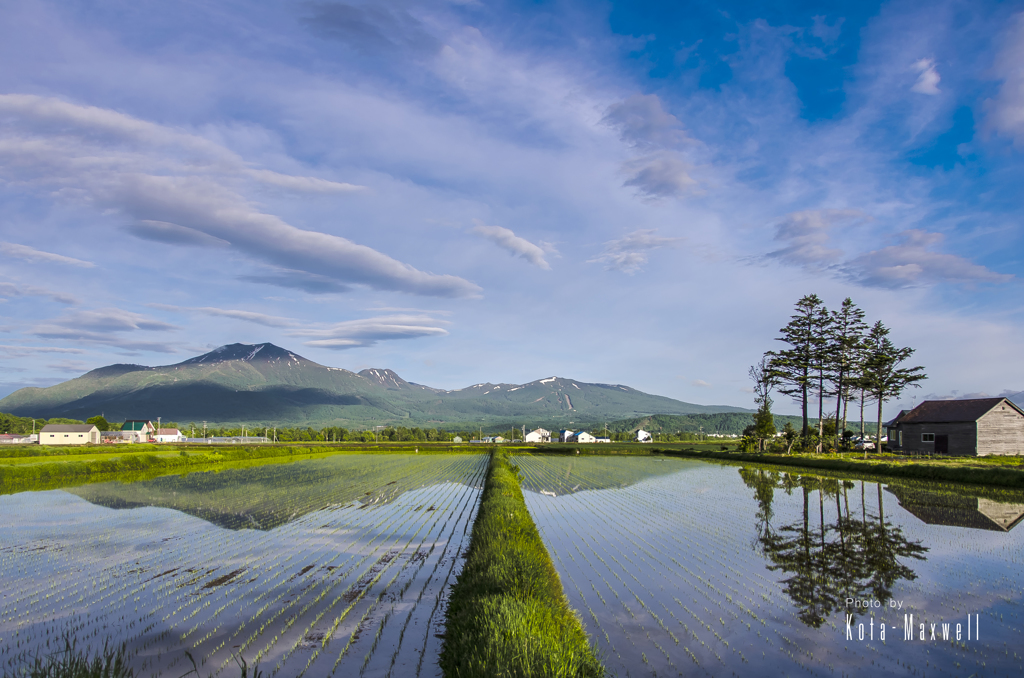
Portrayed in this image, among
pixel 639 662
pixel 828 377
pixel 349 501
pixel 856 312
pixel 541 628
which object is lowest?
pixel 349 501

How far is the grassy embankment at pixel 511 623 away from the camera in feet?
17.0

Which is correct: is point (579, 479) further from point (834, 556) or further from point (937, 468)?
point (834, 556)

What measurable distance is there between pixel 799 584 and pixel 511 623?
Result: 20.7ft

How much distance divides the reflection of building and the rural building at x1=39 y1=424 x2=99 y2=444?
97610 millimetres

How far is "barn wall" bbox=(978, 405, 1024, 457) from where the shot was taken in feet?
121

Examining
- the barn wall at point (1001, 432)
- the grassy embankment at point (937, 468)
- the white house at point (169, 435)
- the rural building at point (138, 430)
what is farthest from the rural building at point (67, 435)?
the barn wall at point (1001, 432)

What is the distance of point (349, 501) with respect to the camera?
21.4 meters

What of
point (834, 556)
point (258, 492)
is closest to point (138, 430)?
point (258, 492)

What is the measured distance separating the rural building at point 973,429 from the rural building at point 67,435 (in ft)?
332

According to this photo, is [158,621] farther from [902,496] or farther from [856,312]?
[856,312]

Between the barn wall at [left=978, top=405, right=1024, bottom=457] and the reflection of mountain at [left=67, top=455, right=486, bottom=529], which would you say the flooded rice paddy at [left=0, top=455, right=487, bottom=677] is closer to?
the reflection of mountain at [left=67, top=455, right=486, bottom=529]

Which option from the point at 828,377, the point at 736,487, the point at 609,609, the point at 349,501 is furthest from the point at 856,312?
the point at 609,609

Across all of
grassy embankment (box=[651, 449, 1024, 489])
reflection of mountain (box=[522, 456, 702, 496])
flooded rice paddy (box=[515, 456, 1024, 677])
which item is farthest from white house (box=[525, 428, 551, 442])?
flooded rice paddy (box=[515, 456, 1024, 677])

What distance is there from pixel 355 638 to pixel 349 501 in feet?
48.6
